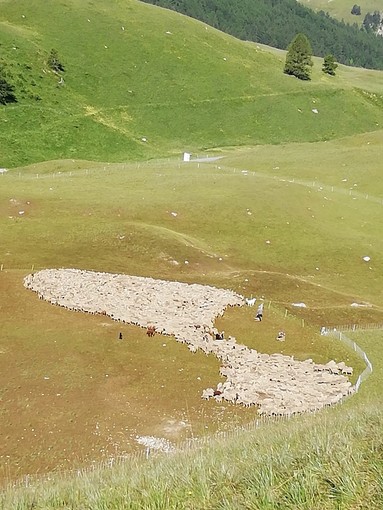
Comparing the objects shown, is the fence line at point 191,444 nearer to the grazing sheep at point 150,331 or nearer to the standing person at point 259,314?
the standing person at point 259,314

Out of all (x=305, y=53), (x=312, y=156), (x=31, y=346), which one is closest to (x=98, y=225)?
(x=31, y=346)

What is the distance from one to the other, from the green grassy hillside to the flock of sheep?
63.0m

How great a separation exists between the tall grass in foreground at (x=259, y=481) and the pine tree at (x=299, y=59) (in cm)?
14113

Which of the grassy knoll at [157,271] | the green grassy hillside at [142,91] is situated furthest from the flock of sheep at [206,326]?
the green grassy hillside at [142,91]

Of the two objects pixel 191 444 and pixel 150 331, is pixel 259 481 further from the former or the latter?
pixel 150 331

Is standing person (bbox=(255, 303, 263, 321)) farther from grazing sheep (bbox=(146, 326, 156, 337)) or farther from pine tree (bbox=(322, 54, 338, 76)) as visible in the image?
pine tree (bbox=(322, 54, 338, 76))

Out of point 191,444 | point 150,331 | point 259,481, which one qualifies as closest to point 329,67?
point 150,331

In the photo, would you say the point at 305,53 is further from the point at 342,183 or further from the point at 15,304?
the point at 15,304

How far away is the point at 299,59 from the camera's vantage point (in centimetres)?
14412

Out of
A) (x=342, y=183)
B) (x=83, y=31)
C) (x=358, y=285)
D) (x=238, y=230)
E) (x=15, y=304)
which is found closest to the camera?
(x=15, y=304)

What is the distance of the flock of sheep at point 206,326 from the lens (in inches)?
974

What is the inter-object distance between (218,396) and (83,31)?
125 m

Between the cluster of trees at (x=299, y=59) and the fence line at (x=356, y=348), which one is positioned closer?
the fence line at (x=356, y=348)

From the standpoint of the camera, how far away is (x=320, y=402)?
24406 mm
